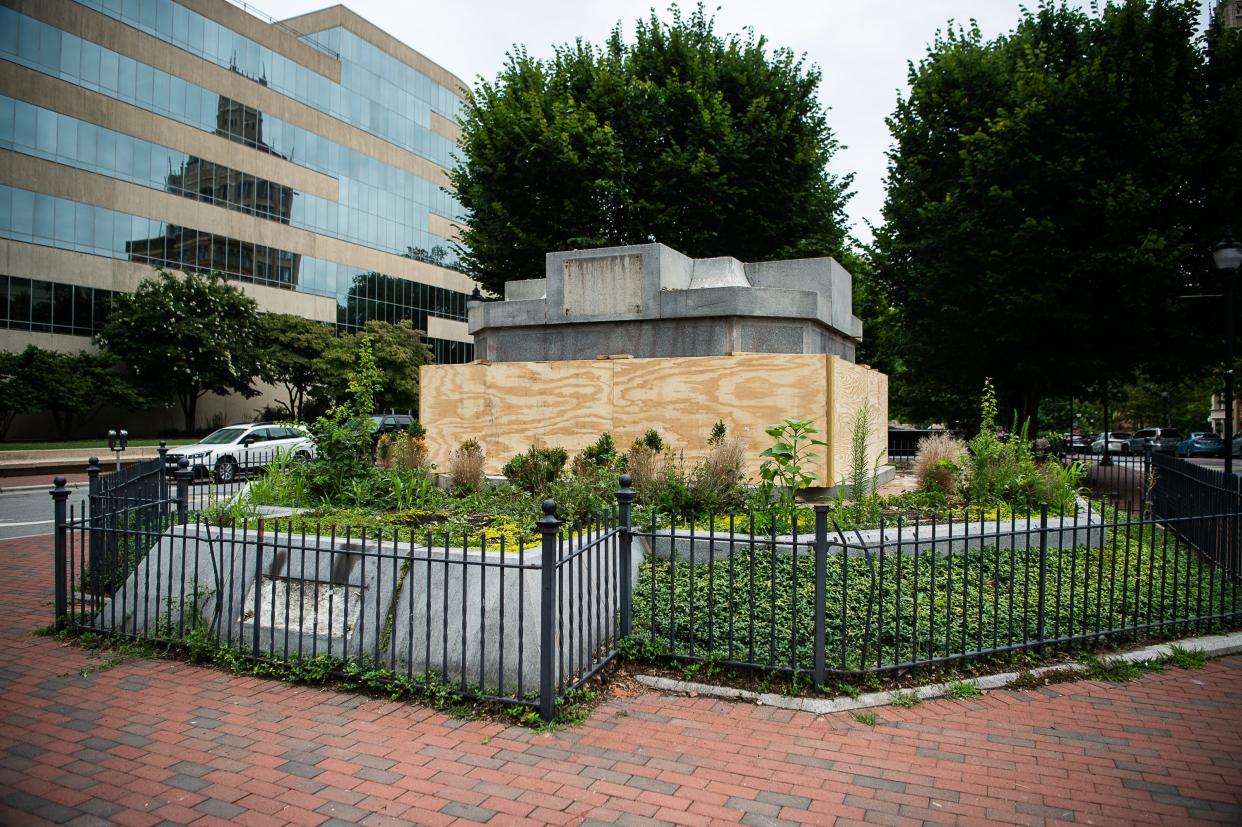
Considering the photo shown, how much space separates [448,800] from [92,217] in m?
37.9

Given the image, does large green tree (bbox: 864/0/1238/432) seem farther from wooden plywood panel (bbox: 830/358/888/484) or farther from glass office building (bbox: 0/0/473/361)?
glass office building (bbox: 0/0/473/361)

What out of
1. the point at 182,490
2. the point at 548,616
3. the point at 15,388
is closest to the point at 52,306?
the point at 15,388

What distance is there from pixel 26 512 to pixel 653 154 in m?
16.3

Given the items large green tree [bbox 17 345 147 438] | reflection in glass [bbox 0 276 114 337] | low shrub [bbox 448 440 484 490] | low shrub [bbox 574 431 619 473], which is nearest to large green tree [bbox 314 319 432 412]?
large green tree [bbox 17 345 147 438]

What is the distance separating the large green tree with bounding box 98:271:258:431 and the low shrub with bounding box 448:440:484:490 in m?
26.8

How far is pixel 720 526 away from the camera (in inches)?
297

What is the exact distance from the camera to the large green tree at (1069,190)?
15.3m

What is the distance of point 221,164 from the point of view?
3822 centimetres

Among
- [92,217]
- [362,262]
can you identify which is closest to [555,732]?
[92,217]

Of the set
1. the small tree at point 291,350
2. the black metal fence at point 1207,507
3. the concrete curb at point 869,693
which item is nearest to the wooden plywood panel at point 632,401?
the black metal fence at point 1207,507

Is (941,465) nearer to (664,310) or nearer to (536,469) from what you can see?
(664,310)

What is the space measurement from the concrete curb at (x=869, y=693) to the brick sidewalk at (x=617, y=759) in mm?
113

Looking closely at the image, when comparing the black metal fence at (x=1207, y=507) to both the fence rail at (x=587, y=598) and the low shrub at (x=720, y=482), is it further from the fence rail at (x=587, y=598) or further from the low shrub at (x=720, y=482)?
the low shrub at (x=720, y=482)

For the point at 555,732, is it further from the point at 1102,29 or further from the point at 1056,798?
the point at 1102,29
